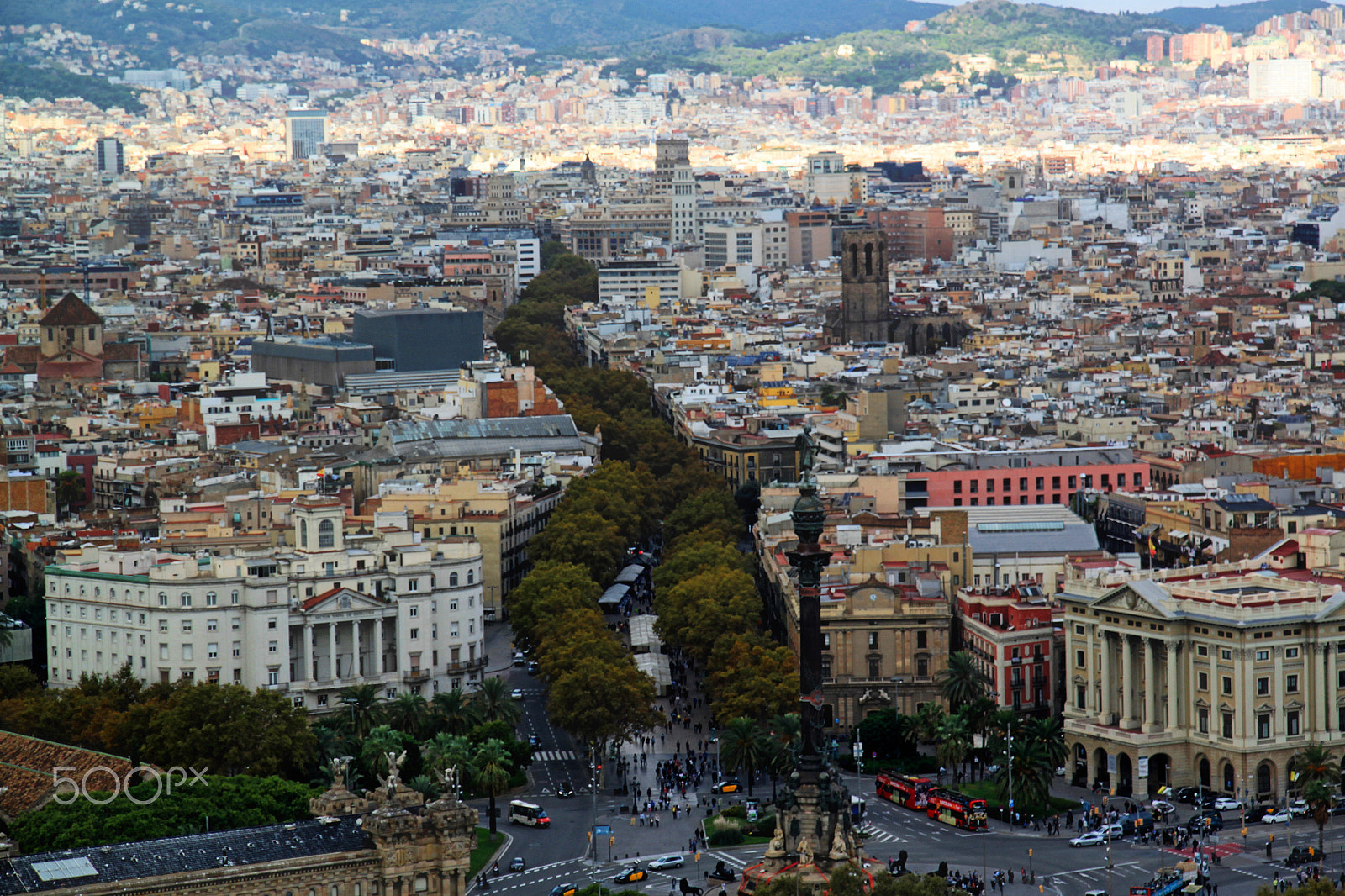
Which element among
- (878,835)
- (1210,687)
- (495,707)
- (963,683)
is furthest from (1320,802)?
(495,707)

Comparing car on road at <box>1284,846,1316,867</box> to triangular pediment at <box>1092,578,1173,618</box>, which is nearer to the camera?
car on road at <box>1284,846,1316,867</box>

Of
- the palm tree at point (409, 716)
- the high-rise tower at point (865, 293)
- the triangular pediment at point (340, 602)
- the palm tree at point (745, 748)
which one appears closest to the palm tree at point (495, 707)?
the palm tree at point (409, 716)

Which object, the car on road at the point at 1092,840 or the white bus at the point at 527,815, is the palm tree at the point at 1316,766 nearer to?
the car on road at the point at 1092,840

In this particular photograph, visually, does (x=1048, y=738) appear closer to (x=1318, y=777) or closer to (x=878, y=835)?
(x=1318, y=777)

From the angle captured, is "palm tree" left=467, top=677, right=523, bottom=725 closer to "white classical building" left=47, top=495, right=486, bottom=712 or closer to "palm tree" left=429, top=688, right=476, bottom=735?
"palm tree" left=429, top=688, right=476, bottom=735

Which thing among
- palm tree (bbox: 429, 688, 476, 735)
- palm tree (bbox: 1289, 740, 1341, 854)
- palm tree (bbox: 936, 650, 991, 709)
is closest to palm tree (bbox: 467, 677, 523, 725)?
palm tree (bbox: 429, 688, 476, 735)

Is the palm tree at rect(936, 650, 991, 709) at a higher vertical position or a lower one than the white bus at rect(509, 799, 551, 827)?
higher

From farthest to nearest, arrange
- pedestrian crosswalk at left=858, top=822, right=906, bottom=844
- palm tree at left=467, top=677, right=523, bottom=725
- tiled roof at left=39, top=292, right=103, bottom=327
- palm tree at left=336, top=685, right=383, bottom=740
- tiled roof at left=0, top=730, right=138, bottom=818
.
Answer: tiled roof at left=39, top=292, right=103, bottom=327
palm tree at left=467, top=677, right=523, bottom=725
palm tree at left=336, top=685, right=383, bottom=740
pedestrian crosswalk at left=858, top=822, right=906, bottom=844
tiled roof at left=0, top=730, right=138, bottom=818
